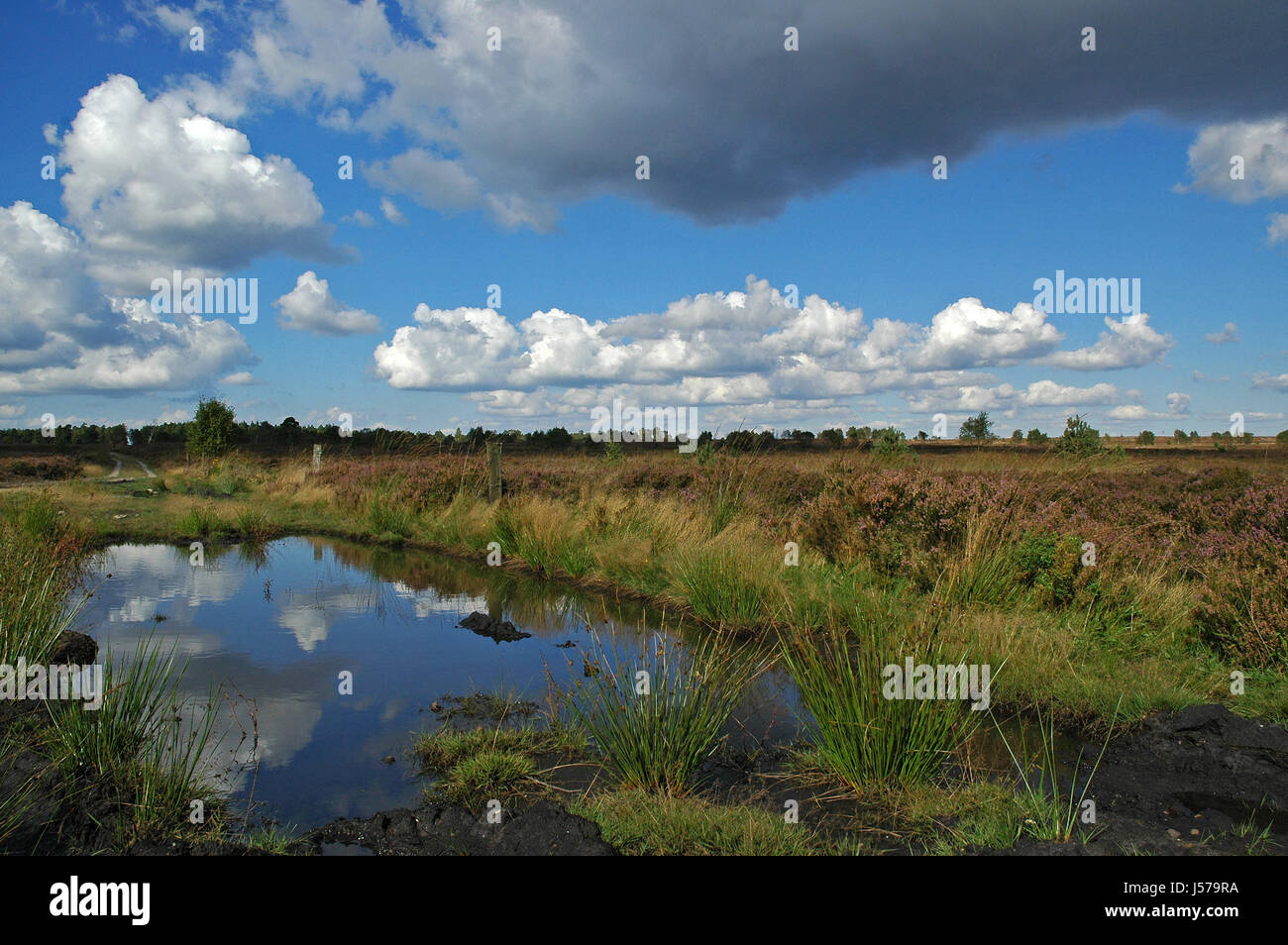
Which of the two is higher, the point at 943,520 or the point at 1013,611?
the point at 943,520

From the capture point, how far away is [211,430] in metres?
31.7

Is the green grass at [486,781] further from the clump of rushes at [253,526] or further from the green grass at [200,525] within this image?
the green grass at [200,525]

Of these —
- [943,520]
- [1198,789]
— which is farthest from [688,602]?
[1198,789]

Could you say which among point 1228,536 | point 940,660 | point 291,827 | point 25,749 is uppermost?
point 1228,536

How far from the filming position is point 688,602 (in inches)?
353

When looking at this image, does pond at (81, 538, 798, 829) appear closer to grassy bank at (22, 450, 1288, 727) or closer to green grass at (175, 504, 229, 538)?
grassy bank at (22, 450, 1288, 727)

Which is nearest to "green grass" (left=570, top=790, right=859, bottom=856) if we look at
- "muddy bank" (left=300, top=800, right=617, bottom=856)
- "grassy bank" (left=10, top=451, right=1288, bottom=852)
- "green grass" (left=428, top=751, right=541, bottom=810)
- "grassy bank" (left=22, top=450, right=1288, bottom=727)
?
"grassy bank" (left=10, top=451, right=1288, bottom=852)

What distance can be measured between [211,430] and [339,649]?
28.1m

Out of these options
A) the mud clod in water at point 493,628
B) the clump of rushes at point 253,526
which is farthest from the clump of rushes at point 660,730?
the clump of rushes at point 253,526

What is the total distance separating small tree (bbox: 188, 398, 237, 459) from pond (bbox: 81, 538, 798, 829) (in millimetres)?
19927

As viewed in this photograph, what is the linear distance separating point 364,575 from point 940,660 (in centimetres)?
962

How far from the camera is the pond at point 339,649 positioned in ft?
15.9

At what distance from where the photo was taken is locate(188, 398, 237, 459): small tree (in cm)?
3166
